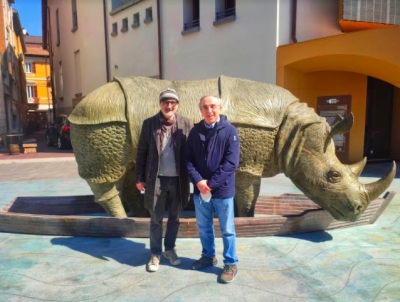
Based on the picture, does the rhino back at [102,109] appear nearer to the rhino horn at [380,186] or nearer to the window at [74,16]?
the rhino horn at [380,186]

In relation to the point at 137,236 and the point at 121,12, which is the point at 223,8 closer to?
the point at 121,12

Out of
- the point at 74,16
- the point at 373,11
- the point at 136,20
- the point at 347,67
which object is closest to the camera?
the point at 373,11

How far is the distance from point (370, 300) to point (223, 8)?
31.7 feet

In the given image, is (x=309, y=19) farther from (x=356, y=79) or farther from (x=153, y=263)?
(x=153, y=263)

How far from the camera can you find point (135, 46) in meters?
14.2

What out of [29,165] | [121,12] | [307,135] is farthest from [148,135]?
[121,12]

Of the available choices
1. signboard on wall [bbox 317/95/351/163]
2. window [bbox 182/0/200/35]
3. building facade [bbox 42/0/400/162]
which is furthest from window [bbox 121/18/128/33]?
signboard on wall [bbox 317/95/351/163]

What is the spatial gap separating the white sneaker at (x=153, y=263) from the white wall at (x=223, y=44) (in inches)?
266

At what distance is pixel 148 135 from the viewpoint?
2885 mm

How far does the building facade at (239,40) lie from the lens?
8266 millimetres

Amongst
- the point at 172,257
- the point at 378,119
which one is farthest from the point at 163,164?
the point at 378,119

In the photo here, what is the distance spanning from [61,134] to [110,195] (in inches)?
483

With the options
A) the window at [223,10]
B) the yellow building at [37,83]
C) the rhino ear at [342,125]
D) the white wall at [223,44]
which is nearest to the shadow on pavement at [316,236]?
the rhino ear at [342,125]

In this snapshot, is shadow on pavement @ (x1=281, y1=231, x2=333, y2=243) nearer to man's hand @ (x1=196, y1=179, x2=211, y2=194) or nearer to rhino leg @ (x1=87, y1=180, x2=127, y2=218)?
man's hand @ (x1=196, y1=179, x2=211, y2=194)
